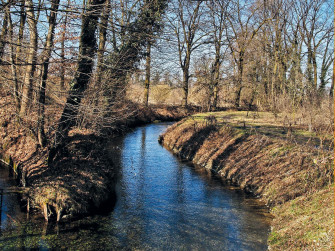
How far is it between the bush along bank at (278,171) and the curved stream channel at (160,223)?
578mm

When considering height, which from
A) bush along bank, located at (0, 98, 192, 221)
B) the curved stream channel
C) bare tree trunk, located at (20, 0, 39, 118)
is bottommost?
the curved stream channel

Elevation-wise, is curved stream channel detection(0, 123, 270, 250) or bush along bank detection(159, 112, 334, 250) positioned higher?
bush along bank detection(159, 112, 334, 250)

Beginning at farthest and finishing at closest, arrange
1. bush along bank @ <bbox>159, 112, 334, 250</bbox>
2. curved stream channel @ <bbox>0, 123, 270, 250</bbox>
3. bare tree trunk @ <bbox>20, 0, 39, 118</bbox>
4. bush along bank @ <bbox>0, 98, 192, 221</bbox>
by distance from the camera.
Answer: bush along bank @ <bbox>0, 98, 192, 221</bbox> → curved stream channel @ <bbox>0, 123, 270, 250</bbox> → bush along bank @ <bbox>159, 112, 334, 250</bbox> → bare tree trunk @ <bbox>20, 0, 39, 118</bbox>

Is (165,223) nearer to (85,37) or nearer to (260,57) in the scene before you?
(85,37)

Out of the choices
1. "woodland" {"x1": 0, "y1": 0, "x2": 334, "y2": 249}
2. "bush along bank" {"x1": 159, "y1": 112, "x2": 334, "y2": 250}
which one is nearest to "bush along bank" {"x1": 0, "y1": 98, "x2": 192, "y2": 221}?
"woodland" {"x1": 0, "y1": 0, "x2": 334, "y2": 249}

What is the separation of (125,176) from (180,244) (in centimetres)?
549

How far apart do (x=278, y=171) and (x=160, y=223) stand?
4.70m

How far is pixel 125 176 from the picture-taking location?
12.5 metres

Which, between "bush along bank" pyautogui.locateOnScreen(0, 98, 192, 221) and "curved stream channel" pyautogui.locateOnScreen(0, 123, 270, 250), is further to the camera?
"bush along bank" pyautogui.locateOnScreen(0, 98, 192, 221)

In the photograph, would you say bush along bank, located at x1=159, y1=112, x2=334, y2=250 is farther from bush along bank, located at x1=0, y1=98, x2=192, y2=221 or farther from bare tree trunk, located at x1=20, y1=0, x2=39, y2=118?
bare tree trunk, located at x1=20, y1=0, x2=39, y2=118

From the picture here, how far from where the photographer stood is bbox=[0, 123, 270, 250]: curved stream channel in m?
7.36

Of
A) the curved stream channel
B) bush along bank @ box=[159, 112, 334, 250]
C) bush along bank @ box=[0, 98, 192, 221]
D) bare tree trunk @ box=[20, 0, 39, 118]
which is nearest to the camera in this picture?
bare tree trunk @ box=[20, 0, 39, 118]

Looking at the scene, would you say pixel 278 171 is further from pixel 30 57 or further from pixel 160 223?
pixel 30 57

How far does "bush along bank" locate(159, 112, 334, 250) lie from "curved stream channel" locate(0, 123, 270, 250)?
0.58 meters
